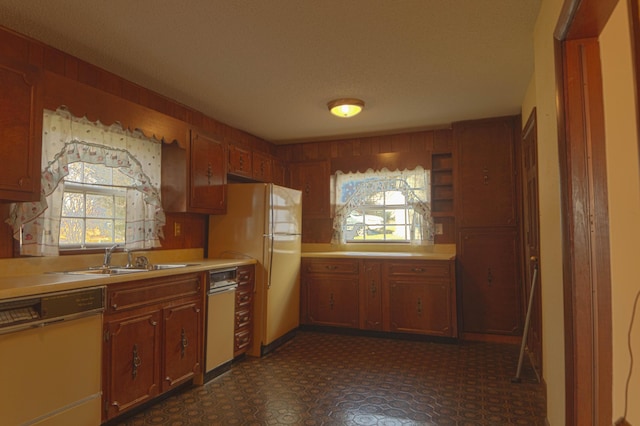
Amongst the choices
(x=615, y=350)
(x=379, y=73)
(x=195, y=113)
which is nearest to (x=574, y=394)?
(x=615, y=350)

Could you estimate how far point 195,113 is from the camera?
12.6ft

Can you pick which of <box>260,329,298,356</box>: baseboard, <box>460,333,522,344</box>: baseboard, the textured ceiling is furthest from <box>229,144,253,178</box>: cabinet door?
<box>460,333,522,344</box>: baseboard

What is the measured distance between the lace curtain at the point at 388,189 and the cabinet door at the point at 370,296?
71cm

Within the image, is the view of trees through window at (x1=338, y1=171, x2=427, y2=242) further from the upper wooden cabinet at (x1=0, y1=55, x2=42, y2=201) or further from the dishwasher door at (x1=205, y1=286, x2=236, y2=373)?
the upper wooden cabinet at (x1=0, y1=55, x2=42, y2=201)

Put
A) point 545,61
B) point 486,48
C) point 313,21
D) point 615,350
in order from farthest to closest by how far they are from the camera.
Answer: point 486,48 → point 313,21 → point 545,61 → point 615,350

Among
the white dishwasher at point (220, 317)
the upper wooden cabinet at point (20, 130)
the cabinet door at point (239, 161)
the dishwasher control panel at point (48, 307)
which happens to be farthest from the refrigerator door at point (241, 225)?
the upper wooden cabinet at point (20, 130)

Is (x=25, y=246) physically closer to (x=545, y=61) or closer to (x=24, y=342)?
(x=24, y=342)

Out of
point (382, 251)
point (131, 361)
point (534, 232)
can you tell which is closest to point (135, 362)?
point (131, 361)

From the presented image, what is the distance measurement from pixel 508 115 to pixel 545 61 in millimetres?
2222

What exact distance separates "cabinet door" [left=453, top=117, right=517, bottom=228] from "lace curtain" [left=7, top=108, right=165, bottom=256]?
10.1 feet

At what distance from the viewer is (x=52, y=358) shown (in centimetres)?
193

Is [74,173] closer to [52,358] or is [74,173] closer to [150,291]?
[150,291]

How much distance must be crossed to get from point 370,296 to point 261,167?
6.36 feet

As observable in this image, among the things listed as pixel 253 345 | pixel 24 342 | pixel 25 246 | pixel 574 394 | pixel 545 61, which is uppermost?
pixel 545 61
